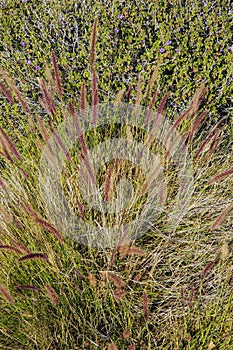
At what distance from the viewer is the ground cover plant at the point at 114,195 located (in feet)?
6.77

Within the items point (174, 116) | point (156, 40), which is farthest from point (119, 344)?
point (156, 40)

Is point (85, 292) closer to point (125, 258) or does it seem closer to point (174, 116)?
point (125, 258)

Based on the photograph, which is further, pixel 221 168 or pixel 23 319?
pixel 221 168

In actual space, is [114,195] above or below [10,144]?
below

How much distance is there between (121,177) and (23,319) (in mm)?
1047

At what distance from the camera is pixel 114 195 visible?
2.67 m

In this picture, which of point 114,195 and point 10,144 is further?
point 114,195

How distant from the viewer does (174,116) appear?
10.7ft

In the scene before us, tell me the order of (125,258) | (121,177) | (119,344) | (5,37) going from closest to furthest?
1. (119,344)
2. (125,258)
3. (121,177)
4. (5,37)

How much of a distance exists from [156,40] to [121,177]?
1.25m

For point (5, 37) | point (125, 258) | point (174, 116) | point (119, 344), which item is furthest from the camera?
point (5, 37)

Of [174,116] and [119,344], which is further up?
[174,116]

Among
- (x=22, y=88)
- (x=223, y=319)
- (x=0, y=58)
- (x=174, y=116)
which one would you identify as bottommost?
(x=223, y=319)

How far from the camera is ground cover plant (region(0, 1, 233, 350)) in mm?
2064
